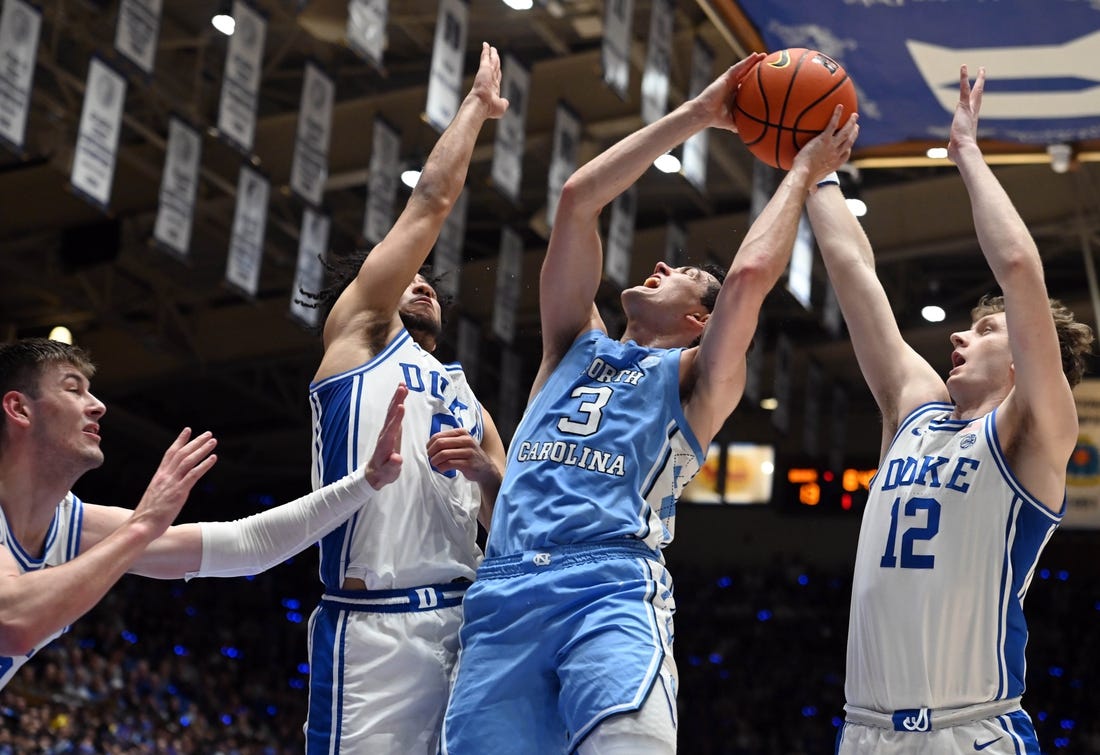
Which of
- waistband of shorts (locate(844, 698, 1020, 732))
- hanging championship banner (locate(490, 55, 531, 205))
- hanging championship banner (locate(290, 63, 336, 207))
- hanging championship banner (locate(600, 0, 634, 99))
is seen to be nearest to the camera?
waistband of shorts (locate(844, 698, 1020, 732))

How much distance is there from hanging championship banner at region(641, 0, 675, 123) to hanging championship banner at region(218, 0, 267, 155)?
131 inches

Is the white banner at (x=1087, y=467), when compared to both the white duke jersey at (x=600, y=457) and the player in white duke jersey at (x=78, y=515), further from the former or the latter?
the player in white duke jersey at (x=78, y=515)

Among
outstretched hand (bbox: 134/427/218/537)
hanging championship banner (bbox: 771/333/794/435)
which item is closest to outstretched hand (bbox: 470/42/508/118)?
outstretched hand (bbox: 134/427/218/537)

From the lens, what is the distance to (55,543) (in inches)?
172

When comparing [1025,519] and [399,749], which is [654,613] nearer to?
[399,749]

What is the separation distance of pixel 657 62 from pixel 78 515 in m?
9.59

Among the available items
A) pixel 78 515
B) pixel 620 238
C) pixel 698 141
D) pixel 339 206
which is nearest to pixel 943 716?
pixel 78 515

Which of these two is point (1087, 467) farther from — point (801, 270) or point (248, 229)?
point (248, 229)

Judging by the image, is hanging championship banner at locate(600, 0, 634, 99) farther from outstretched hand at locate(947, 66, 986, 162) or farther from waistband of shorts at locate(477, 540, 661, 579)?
waistband of shorts at locate(477, 540, 661, 579)

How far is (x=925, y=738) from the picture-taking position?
4.22m

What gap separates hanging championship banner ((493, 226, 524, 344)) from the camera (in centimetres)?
1697

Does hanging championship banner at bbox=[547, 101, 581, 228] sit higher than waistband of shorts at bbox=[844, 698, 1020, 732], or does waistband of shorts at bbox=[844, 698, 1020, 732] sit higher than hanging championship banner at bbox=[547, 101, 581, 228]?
hanging championship banner at bbox=[547, 101, 581, 228]

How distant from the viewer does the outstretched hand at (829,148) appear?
4.79 metres

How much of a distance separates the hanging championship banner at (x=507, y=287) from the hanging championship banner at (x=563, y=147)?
219cm
